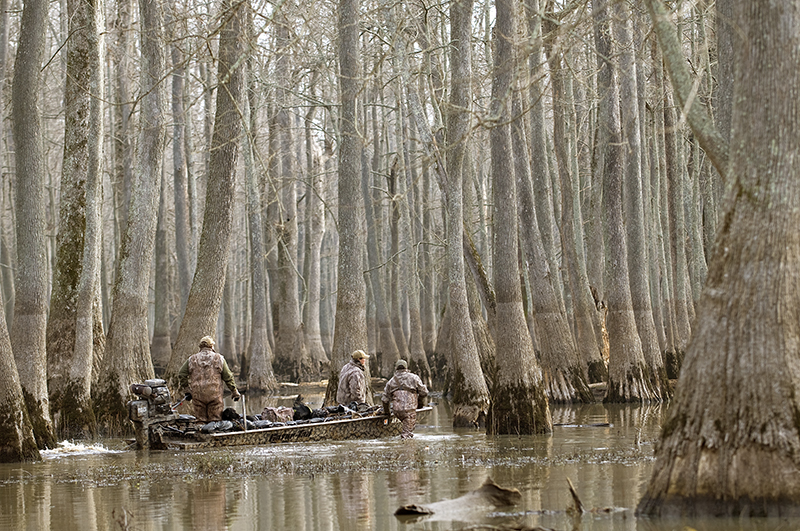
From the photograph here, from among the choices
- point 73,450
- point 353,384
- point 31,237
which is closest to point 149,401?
point 73,450

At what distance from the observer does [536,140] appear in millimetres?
20219

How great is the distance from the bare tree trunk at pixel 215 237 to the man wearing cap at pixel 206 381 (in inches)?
83.9

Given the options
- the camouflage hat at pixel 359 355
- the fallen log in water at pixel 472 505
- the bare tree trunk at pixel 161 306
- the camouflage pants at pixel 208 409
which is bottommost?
the fallen log in water at pixel 472 505

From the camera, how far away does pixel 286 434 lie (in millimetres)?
13266

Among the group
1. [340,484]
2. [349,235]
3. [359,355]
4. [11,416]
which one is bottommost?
[340,484]

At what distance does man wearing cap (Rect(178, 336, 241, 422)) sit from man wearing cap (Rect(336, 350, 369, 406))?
2091mm

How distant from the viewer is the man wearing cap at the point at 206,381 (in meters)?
13.3

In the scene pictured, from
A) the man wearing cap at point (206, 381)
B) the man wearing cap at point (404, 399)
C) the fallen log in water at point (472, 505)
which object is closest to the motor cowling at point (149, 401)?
the man wearing cap at point (206, 381)

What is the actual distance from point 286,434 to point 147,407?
1818mm

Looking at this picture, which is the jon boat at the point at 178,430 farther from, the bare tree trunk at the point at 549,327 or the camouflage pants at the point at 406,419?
the bare tree trunk at the point at 549,327

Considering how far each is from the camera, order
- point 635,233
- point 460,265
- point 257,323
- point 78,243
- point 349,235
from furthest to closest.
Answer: point 257,323 < point 635,233 < point 349,235 < point 460,265 < point 78,243

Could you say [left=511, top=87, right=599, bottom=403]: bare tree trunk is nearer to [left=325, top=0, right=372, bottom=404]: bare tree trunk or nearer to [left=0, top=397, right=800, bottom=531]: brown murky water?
[left=325, top=0, right=372, bottom=404]: bare tree trunk

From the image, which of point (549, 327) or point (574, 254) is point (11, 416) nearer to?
point (549, 327)

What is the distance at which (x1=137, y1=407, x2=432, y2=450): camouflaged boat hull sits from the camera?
1266cm
